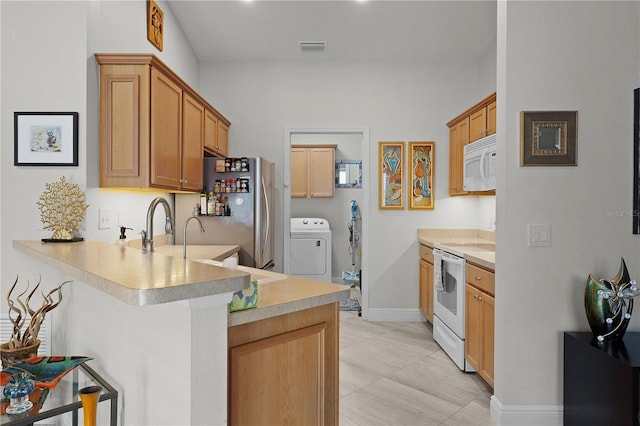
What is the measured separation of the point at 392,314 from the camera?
4.49m

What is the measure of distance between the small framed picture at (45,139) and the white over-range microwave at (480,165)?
2.84m

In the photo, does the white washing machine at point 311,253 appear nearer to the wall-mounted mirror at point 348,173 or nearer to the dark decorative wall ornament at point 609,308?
the wall-mounted mirror at point 348,173

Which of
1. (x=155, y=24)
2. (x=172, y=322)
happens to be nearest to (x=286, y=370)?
(x=172, y=322)

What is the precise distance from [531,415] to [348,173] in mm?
4776

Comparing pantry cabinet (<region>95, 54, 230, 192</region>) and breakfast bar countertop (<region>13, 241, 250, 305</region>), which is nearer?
breakfast bar countertop (<region>13, 241, 250, 305</region>)

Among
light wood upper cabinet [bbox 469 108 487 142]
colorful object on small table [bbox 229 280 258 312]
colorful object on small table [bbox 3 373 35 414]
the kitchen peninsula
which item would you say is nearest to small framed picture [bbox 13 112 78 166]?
the kitchen peninsula

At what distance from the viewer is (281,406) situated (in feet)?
4.66

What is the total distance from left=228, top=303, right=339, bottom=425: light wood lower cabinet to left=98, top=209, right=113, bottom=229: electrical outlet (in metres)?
1.64

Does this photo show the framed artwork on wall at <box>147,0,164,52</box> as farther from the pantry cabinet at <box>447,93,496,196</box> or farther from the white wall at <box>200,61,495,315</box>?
the pantry cabinet at <box>447,93,496,196</box>

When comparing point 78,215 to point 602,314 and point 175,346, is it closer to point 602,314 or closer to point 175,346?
point 175,346

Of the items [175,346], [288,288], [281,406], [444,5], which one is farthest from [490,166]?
[175,346]

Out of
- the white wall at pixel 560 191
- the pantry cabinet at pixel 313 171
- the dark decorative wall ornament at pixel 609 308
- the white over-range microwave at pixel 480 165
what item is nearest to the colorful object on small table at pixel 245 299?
the white wall at pixel 560 191

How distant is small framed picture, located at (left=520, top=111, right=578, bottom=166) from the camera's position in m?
2.27

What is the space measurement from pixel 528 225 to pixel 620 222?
0.50 metres
